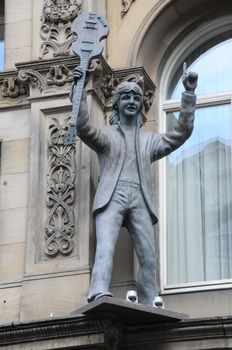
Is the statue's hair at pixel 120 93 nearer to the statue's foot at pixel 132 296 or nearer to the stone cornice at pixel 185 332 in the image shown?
the statue's foot at pixel 132 296

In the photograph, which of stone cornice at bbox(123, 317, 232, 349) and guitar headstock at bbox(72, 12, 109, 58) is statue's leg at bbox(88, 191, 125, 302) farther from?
guitar headstock at bbox(72, 12, 109, 58)

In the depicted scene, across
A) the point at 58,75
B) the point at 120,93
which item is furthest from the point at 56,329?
the point at 58,75

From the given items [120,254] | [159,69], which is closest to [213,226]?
[120,254]

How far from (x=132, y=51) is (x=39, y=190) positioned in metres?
2.13

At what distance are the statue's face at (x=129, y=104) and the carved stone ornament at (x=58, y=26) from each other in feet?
4.29

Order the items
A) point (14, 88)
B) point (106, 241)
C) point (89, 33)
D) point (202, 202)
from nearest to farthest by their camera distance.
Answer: point (106, 241)
point (89, 33)
point (202, 202)
point (14, 88)

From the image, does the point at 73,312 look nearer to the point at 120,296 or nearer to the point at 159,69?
the point at 120,296

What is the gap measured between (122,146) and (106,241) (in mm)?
1169

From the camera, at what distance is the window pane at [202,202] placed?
14805mm

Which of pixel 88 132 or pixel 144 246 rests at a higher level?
pixel 88 132

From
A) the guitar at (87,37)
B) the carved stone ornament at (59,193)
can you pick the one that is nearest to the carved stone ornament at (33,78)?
the carved stone ornament at (59,193)

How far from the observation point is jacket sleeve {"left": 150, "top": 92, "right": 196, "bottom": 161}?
46.4 feet

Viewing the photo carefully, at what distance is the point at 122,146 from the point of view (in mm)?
14352

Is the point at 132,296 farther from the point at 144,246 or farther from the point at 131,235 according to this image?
the point at 131,235
